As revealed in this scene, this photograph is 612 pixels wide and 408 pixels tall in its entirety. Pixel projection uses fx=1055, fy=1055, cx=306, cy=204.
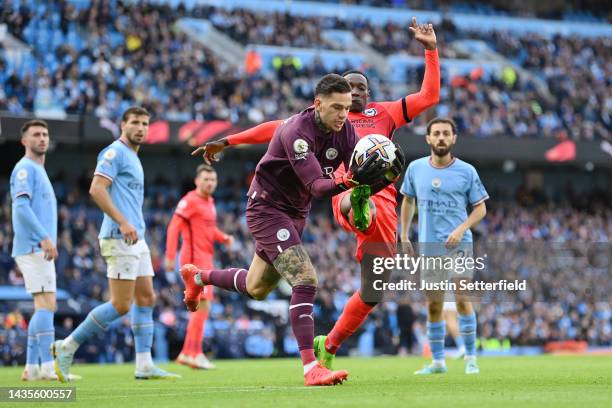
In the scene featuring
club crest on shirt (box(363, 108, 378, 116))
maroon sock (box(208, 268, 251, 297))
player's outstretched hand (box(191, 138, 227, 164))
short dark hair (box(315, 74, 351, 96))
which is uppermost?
club crest on shirt (box(363, 108, 378, 116))

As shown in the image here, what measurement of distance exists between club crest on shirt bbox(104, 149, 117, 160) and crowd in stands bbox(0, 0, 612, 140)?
50.1 feet

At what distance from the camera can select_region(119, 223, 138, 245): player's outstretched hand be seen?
31.9 feet

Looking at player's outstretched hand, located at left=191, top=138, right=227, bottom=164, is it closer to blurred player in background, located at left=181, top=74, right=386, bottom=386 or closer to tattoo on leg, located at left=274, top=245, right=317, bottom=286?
blurred player in background, located at left=181, top=74, right=386, bottom=386

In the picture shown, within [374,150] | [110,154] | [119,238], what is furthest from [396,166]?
[119,238]

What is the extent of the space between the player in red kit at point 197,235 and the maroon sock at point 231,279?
197 inches

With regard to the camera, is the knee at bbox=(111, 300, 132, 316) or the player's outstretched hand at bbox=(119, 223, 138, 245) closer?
the player's outstretched hand at bbox=(119, 223, 138, 245)

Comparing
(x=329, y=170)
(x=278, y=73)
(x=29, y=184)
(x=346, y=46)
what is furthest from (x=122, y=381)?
(x=346, y=46)

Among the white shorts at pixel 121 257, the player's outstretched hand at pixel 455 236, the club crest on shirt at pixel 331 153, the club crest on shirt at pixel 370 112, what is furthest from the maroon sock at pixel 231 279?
the player's outstretched hand at pixel 455 236

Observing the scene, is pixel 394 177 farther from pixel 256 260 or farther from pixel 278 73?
pixel 278 73

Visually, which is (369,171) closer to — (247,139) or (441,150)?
(247,139)

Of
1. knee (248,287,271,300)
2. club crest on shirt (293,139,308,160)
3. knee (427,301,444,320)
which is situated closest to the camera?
club crest on shirt (293,139,308,160)

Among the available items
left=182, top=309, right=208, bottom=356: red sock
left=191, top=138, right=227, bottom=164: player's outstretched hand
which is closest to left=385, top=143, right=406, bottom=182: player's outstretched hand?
left=191, top=138, right=227, bottom=164: player's outstretched hand

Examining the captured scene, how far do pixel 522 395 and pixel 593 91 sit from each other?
3119 centimetres

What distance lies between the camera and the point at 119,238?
33.8 ft
